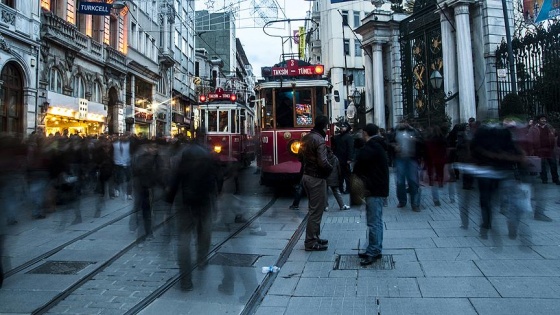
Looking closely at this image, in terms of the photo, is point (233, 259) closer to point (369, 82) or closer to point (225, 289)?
point (225, 289)

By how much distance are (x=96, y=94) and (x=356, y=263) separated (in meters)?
24.5

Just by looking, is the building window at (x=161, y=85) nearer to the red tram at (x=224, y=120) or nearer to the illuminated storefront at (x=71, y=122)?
the illuminated storefront at (x=71, y=122)

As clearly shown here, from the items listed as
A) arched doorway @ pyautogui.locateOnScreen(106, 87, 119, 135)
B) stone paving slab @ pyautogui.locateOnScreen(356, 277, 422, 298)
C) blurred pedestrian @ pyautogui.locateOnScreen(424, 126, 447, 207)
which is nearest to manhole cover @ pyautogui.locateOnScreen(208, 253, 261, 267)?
stone paving slab @ pyautogui.locateOnScreen(356, 277, 422, 298)

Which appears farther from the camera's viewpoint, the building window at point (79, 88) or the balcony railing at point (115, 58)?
the balcony railing at point (115, 58)

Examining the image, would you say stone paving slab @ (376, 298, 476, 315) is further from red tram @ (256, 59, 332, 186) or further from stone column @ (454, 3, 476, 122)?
stone column @ (454, 3, 476, 122)

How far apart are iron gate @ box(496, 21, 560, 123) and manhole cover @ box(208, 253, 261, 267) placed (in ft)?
39.6

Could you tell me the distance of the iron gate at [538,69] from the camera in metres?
14.5

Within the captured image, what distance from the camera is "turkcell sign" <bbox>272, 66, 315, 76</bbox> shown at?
42.9 ft

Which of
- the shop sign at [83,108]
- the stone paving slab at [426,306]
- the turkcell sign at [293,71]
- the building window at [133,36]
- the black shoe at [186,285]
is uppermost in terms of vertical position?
the building window at [133,36]

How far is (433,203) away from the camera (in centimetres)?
1056

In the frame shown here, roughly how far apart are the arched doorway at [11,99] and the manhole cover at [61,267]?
13.9 metres

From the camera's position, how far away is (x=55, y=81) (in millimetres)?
21953

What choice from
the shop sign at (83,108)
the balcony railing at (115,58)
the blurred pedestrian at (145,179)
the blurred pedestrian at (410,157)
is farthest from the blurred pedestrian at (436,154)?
the balcony railing at (115,58)

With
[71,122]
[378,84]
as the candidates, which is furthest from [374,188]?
[71,122]
